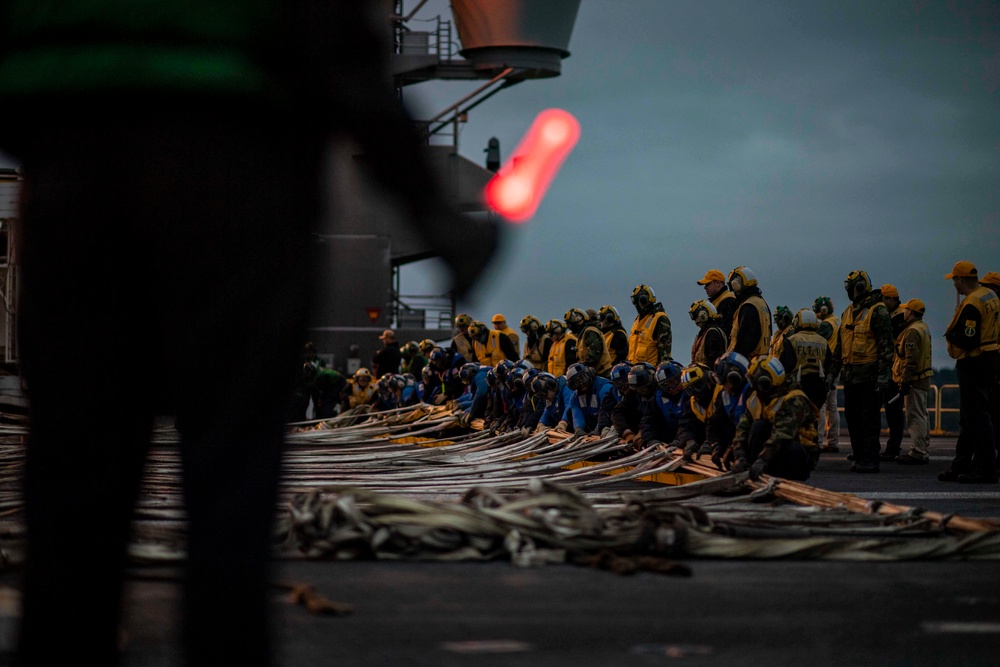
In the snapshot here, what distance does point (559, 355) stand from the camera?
69.9 ft

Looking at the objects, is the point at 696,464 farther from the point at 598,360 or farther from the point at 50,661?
the point at 50,661

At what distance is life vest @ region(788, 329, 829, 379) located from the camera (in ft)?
47.1

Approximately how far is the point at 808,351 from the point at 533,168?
12801 mm

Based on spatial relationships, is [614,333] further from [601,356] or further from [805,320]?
[805,320]

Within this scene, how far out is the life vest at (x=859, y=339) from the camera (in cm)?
1453

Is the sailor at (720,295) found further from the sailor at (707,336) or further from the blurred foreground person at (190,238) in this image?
the blurred foreground person at (190,238)

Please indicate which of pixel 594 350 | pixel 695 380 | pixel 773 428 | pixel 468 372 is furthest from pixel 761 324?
pixel 468 372

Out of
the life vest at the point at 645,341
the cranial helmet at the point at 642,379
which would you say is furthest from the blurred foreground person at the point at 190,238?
the life vest at the point at 645,341

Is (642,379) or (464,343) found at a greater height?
(464,343)

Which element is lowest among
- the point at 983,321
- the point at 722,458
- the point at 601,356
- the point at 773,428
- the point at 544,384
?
the point at 722,458

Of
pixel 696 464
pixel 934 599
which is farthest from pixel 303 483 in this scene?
pixel 934 599

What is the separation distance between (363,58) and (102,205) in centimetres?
42

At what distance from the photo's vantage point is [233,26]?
6.15ft

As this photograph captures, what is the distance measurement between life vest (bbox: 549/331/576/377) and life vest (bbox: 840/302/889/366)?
252 inches
